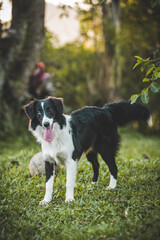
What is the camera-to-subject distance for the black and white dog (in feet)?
12.3

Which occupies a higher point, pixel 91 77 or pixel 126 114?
pixel 91 77

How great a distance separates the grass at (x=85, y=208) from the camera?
2.89 metres

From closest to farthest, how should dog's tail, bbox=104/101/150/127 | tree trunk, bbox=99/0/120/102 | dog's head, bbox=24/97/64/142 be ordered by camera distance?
1. dog's head, bbox=24/97/64/142
2. dog's tail, bbox=104/101/150/127
3. tree trunk, bbox=99/0/120/102

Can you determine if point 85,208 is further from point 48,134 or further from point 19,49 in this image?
point 19,49

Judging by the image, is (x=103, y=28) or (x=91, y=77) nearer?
(x=103, y=28)

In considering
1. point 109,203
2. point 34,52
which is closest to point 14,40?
point 34,52

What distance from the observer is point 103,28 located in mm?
12680

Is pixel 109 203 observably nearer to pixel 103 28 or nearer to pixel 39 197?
pixel 39 197

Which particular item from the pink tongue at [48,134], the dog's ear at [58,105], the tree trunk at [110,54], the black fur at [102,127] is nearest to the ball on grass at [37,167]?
the black fur at [102,127]

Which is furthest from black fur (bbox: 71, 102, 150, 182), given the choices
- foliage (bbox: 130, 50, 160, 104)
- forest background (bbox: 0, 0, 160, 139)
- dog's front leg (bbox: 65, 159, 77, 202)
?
foliage (bbox: 130, 50, 160, 104)

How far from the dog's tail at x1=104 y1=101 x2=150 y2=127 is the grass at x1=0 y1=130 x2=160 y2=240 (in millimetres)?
1098

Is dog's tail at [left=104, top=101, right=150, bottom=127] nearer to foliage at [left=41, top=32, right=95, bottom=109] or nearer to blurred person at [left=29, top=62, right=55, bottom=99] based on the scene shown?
blurred person at [left=29, top=62, right=55, bottom=99]

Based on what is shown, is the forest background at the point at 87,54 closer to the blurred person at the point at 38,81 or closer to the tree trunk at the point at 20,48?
the tree trunk at the point at 20,48

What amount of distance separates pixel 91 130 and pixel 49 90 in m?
7.01
